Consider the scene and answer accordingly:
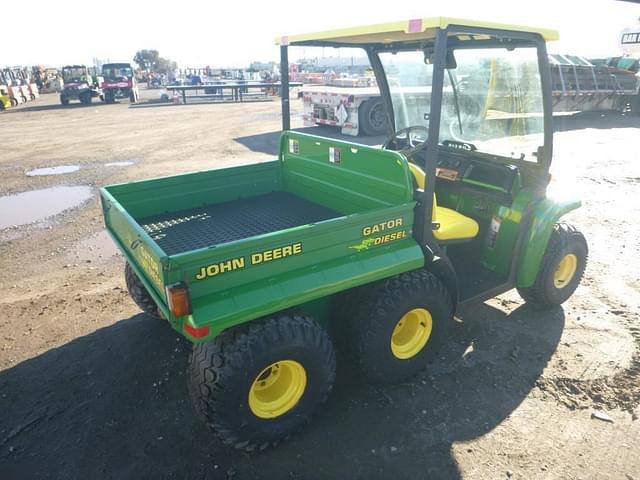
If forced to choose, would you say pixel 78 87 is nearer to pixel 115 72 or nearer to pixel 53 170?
pixel 115 72

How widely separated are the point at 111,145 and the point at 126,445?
11.1 m

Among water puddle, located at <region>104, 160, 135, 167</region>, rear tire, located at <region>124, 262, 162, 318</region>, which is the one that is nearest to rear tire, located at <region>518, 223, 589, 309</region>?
rear tire, located at <region>124, 262, 162, 318</region>

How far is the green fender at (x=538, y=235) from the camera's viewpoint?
3.46 metres

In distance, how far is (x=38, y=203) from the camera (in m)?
7.31

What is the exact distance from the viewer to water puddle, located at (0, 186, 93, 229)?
6633 mm

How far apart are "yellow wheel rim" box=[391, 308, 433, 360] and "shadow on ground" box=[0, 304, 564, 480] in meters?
0.26

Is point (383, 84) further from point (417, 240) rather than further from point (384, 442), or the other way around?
point (384, 442)

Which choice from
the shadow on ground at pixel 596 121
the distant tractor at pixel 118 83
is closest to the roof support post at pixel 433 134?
the shadow on ground at pixel 596 121

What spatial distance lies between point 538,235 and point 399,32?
179cm

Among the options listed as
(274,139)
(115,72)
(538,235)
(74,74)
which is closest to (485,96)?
(538,235)

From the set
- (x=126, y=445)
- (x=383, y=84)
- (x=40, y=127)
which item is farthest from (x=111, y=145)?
(x=126, y=445)

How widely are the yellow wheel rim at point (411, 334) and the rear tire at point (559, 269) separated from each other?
1.27 metres

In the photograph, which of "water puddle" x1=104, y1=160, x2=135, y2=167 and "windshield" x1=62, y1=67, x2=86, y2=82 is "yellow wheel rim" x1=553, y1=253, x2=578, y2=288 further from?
"windshield" x1=62, y1=67, x2=86, y2=82

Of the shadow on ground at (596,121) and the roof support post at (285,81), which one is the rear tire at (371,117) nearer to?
the shadow on ground at (596,121)
